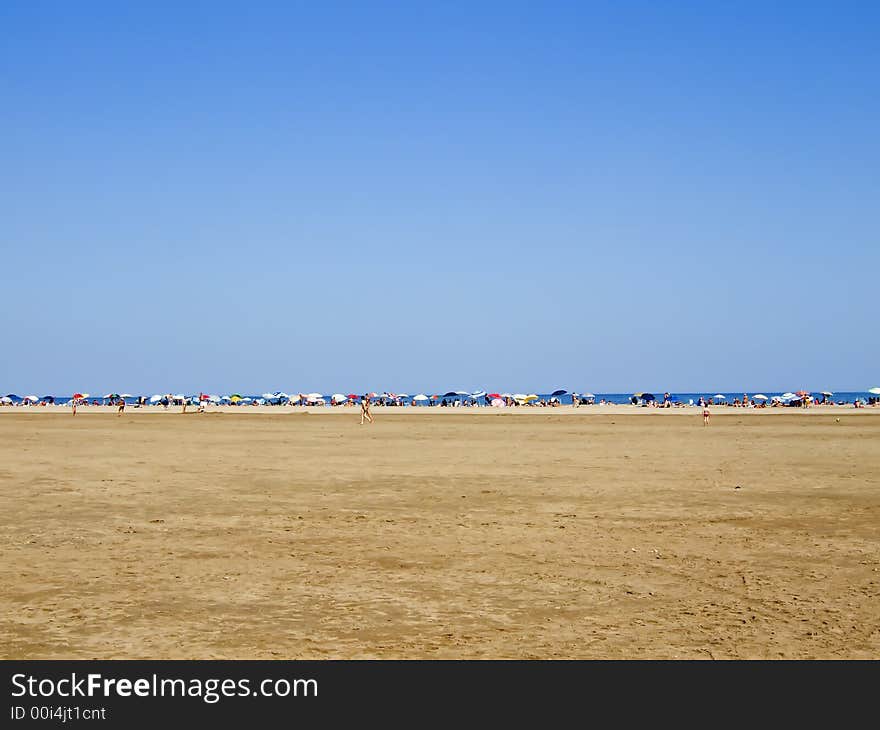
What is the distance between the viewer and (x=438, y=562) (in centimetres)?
1102

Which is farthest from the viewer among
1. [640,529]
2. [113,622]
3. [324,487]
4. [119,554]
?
[324,487]

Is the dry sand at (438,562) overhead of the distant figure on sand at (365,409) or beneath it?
beneath

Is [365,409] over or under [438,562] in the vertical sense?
over

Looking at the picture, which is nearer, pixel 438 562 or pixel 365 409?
pixel 438 562

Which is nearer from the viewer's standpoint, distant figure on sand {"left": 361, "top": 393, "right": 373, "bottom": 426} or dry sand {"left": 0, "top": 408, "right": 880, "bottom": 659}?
dry sand {"left": 0, "top": 408, "right": 880, "bottom": 659}

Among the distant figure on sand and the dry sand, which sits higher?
the distant figure on sand

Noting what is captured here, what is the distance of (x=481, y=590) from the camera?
9.45m

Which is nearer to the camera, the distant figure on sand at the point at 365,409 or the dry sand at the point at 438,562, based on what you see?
the dry sand at the point at 438,562

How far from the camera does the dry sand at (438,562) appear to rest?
24.7ft

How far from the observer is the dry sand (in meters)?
7.53

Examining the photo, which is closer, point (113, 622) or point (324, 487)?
point (113, 622)
